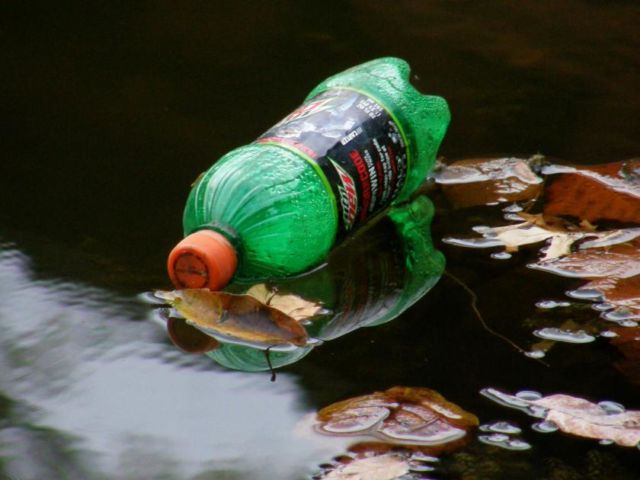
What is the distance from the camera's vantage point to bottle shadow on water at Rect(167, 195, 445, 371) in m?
1.88

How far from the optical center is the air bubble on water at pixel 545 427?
5.34 feet

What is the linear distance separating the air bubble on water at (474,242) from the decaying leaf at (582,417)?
565 millimetres

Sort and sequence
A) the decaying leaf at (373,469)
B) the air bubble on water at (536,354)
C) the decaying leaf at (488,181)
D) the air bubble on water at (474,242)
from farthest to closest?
1. the decaying leaf at (488,181)
2. the air bubble on water at (474,242)
3. the air bubble on water at (536,354)
4. the decaying leaf at (373,469)

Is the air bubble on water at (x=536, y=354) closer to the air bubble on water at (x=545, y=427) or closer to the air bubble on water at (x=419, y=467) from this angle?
the air bubble on water at (x=545, y=427)

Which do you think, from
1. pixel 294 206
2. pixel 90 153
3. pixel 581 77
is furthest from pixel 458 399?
pixel 581 77

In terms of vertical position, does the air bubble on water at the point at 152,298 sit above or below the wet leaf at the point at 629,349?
above

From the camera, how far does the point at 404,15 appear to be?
11.6 feet

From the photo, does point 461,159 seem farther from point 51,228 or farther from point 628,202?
point 51,228

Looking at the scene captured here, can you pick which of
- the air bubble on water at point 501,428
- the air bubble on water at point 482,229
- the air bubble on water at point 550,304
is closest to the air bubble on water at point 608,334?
the air bubble on water at point 550,304

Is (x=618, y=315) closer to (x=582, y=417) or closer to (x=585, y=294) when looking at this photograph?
(x=585, y=294)

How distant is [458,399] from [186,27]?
216 cm

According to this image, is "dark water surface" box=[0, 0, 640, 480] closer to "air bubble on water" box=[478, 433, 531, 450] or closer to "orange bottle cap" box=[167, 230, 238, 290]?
"air bubble on water" box=[478, 433, 531, 450]

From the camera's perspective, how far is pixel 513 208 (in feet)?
7.88

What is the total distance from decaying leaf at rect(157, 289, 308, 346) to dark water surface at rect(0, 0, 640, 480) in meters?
0.07
